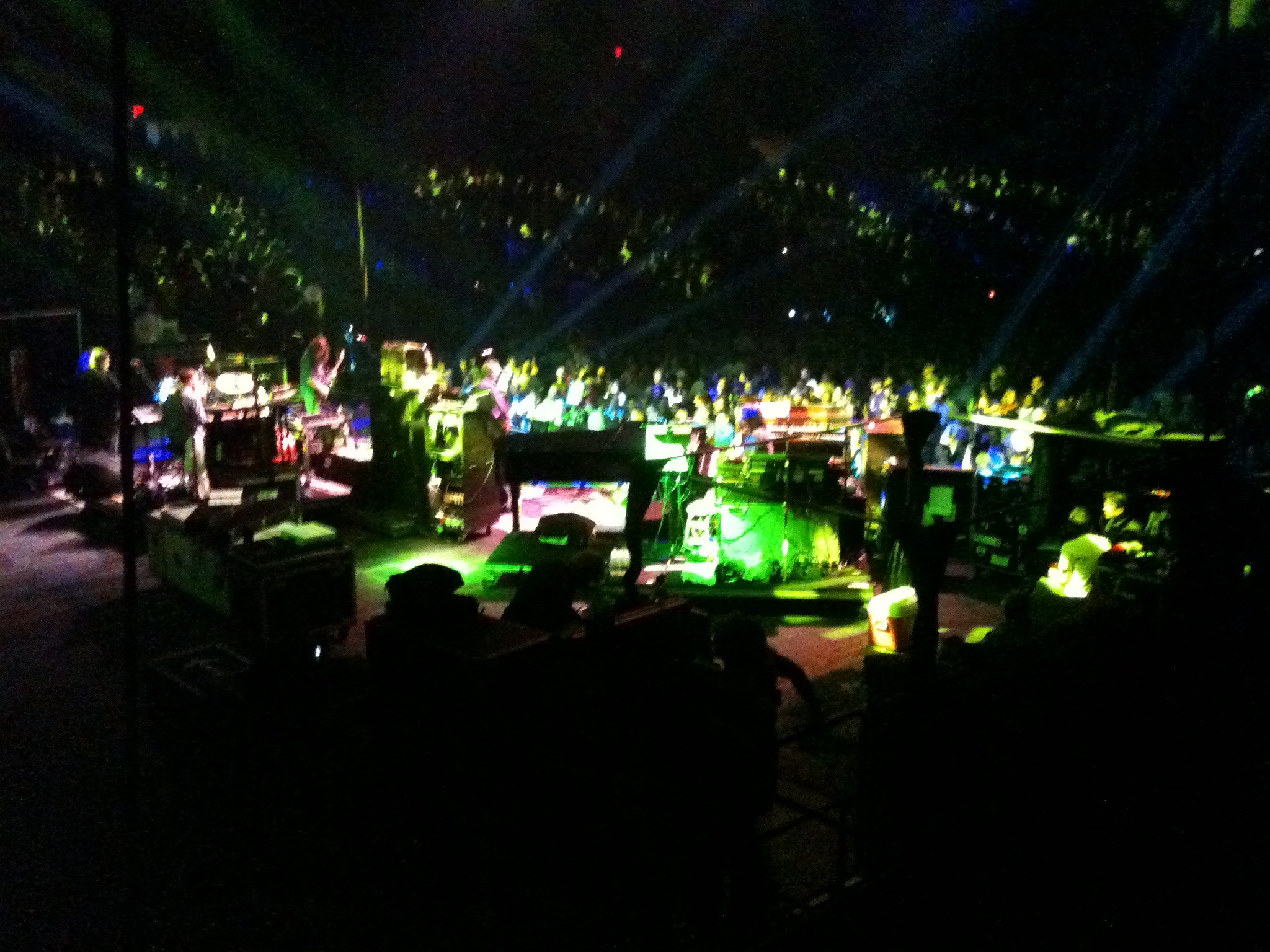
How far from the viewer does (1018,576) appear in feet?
28.2

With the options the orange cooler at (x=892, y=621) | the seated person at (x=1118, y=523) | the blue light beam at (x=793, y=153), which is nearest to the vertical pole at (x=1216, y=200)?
the orange cooler at (x=892, y=621)

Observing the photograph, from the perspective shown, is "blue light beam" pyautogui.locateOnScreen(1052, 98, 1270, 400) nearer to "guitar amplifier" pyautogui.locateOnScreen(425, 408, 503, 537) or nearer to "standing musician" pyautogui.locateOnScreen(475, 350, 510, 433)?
"standing musician" pyautogui.locateOnScreen(475, 350, 510, 433)

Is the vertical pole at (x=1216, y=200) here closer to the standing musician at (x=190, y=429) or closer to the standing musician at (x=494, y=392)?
the standing musician at (x=494, y=392)

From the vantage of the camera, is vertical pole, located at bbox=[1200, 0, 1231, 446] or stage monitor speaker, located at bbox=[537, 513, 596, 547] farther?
stage monitor speaker, located at bbox=[537, 513, 596, 547]

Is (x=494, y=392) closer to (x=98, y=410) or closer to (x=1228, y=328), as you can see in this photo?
(x=98, y=410)

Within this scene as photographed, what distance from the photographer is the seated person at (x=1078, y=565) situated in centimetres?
757

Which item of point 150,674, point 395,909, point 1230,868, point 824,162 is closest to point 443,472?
point 150,674

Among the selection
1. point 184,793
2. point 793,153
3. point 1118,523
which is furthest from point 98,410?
point 793,153

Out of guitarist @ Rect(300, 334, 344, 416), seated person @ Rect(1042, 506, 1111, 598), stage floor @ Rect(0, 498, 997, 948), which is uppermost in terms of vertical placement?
guitarist @ Rect(300, 334, 344, 416)

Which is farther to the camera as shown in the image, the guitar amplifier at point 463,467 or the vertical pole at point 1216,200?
the guitar amplifier at point 463,467

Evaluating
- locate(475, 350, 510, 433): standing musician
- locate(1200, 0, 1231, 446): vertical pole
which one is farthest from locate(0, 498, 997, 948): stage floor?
locate(475, 350, 510, 433): standing musician

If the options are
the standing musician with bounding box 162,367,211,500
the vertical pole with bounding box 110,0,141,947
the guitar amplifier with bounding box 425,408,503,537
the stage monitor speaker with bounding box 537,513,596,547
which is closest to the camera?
the vertical pole with bounding box 110,0,141,947

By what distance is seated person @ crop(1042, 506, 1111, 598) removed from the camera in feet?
24.8

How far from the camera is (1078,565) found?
7.62 m
